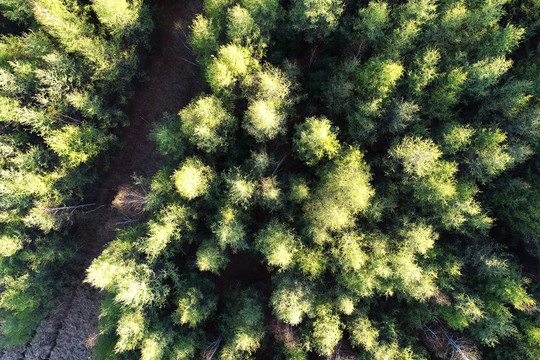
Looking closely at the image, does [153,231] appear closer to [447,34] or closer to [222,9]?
[222,9]

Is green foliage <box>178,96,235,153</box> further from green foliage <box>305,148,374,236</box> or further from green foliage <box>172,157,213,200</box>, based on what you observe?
green foliage <box>305,148,374,236</box>

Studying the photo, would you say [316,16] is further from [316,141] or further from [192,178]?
[192,178]

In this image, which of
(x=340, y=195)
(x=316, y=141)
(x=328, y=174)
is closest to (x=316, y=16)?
(x=316, y=141)

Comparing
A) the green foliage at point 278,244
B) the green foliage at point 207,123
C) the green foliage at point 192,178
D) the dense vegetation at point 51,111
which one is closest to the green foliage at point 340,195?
the green foliage at point 278,244

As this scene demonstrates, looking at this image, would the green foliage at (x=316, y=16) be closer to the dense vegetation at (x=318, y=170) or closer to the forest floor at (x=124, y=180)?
the dense vegetation at (x=318, y=170)

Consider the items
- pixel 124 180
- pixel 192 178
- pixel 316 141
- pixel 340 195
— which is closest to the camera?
pixel 340 195

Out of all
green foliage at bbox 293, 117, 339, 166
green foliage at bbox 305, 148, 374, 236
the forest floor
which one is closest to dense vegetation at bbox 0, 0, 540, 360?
green foliage at bbox 305, 148, 374, 236

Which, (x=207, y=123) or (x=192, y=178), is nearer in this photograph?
(x=207, y=123)
